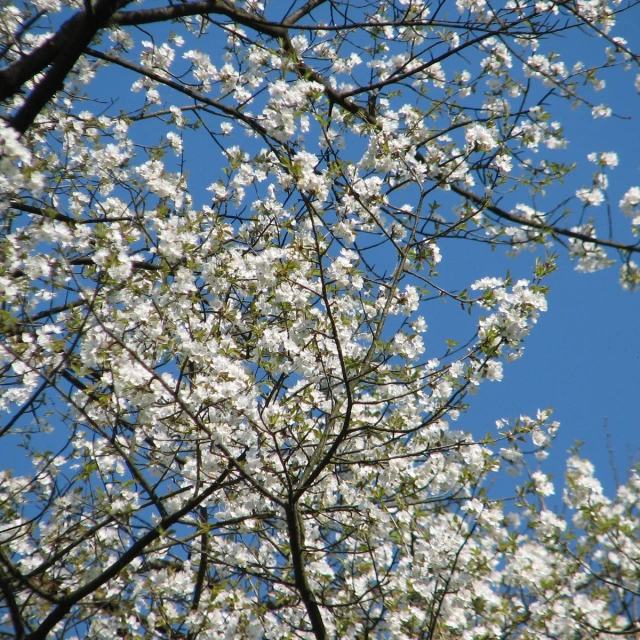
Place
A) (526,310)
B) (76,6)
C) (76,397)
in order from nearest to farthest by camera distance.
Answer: (526,310), (76,397), (76,6)

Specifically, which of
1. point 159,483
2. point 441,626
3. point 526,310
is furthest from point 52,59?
point 441,626

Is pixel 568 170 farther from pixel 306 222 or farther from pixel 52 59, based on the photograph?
pixel 52 59

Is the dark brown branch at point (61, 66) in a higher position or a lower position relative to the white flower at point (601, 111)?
lower

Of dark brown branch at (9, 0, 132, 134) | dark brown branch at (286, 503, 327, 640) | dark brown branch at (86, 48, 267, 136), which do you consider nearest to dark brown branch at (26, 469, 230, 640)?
dark brown branch at (286, 503, 327, 640)

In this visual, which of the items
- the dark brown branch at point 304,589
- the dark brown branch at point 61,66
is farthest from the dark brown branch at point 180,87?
the dark brown branch at point 304,589

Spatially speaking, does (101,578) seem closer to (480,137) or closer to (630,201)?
(480,137)

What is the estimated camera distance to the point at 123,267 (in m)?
3.64

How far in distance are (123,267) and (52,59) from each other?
138cm

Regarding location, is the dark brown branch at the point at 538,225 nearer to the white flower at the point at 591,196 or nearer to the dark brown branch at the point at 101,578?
the white flower at the point at 591,196

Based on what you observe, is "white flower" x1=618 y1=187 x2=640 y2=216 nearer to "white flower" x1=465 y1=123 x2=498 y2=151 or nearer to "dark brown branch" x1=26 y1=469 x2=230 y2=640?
"white flower" x1=465 y1=123 x2=498 y2=151

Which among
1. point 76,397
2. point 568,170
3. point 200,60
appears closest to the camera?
point 76,397

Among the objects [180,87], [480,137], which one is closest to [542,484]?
[480,137]

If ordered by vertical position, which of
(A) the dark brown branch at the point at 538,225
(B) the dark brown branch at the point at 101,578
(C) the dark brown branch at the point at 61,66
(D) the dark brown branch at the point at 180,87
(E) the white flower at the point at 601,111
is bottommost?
(B) the dark brown branch at the point at 101,578

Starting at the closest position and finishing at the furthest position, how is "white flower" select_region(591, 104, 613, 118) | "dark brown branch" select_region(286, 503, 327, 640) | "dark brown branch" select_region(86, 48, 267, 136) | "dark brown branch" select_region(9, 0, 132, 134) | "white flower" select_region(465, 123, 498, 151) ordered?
"dark brown branch" select_region(9, 0, 132, 134)
"dark brown branch" select_region(286, 503, 327, 640)
"white flower" select_region(465, 123, 498, 151)
"dark brown branch" select_region(86, 48, 267, 136)
"white flower" select_region(591, 104, 613, 118)
